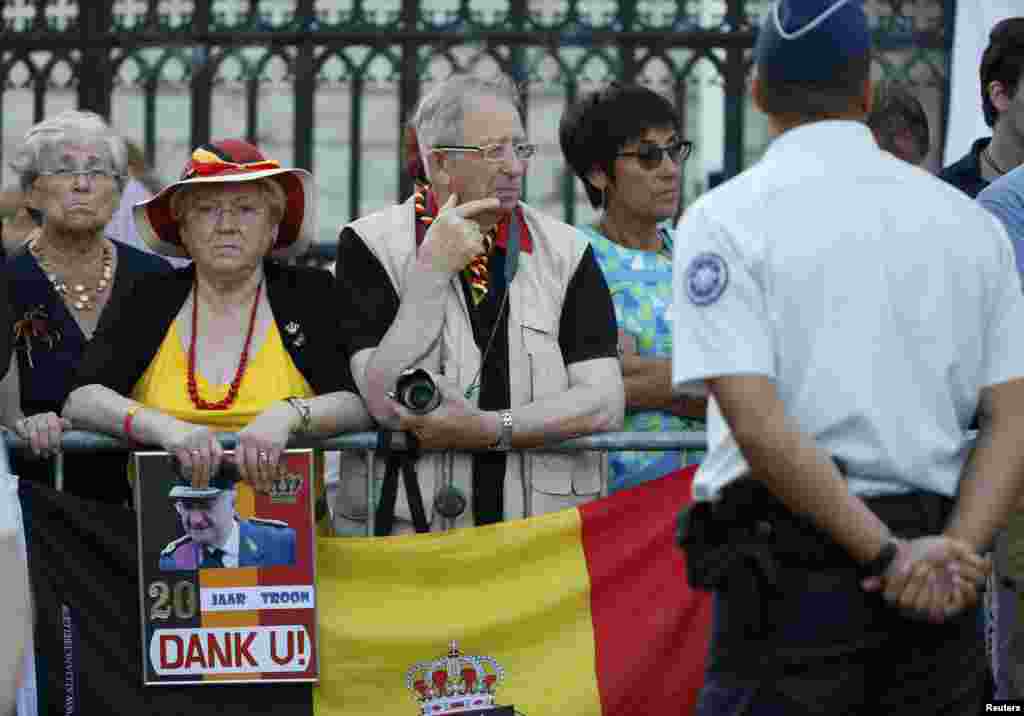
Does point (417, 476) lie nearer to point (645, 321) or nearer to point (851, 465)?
point (645, 321)

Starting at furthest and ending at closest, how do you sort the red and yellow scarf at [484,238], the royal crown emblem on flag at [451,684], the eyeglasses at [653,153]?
the eyeglasses at [653,153], the red and yellow scarf at [484,238], the royal crown emblem on flag at [451,684]

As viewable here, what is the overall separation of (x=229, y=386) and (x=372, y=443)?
1.34ft

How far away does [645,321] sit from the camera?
5805mm

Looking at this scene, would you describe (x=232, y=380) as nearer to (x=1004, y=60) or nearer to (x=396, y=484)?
(x=396, y=484)

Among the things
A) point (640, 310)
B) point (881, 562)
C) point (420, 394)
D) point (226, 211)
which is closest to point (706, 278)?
point (881, 562)

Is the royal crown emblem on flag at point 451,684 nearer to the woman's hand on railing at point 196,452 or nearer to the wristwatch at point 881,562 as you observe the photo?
the woman's hand on railing at point 196,452

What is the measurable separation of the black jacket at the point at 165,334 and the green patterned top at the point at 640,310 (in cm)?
80

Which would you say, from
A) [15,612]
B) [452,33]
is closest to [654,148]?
[15,612]

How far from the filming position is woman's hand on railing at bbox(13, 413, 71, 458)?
5215 mm

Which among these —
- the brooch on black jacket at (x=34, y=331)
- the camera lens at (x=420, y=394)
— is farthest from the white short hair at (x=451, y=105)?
the brooch on black jacket at (x=34, y=331)

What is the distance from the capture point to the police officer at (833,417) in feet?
11.5

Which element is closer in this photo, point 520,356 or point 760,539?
point 760,539

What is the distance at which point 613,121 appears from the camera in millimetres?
6055

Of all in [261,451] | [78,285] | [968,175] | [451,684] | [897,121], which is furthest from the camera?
[897,121]
